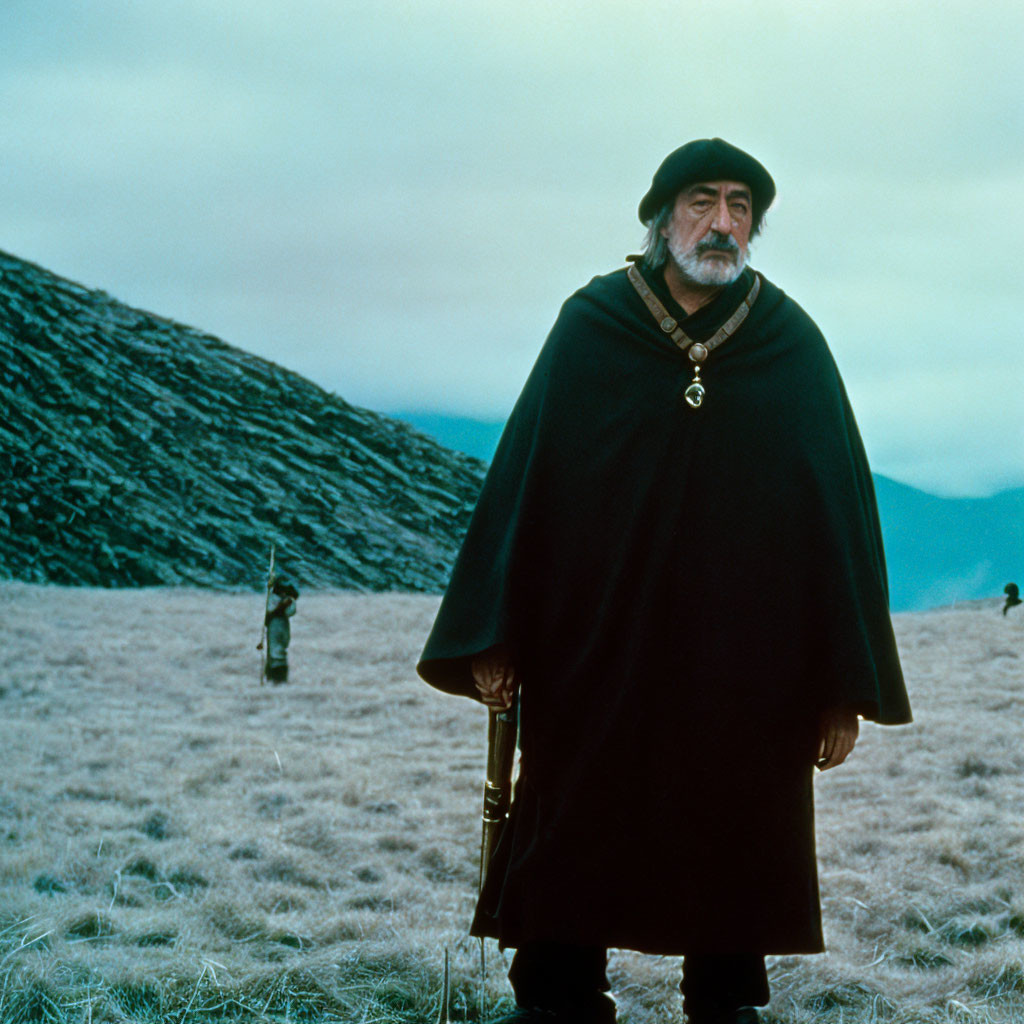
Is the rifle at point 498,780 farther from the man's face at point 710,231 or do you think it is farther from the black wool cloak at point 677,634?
the man's face at point 710,231

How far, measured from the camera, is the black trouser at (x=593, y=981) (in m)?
2.85

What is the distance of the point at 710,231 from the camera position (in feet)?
9.42

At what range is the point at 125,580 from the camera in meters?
26.4

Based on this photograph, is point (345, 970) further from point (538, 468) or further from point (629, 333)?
point (629, 333)

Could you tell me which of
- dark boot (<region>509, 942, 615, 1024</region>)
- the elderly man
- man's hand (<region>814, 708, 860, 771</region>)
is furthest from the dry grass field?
man's hand (<region>814, 708, 860, 771</region>)

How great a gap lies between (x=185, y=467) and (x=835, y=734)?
31.4 m

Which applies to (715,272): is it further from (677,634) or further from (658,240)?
(677,634)

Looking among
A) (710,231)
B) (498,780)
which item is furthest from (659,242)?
(498,780)

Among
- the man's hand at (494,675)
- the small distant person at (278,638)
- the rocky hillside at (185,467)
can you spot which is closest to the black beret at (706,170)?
the man's hand at (494,675)

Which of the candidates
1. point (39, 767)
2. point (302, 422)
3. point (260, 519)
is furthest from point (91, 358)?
point (39, 767)

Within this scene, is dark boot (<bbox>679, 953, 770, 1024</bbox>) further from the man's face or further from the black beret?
the black beret

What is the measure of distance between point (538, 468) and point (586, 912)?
44.1 inches

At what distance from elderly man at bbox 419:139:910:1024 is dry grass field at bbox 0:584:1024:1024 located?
879 millimetres

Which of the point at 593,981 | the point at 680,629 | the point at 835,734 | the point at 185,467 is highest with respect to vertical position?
the point at 185,467
